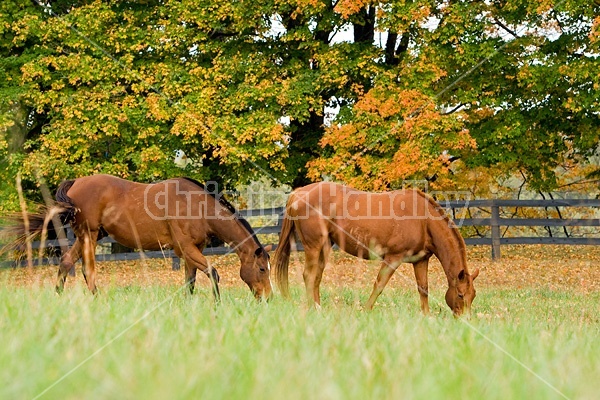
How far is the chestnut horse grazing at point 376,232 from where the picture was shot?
8.43 m

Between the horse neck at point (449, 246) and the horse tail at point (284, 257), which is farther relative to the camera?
the horse tail at point (284, 257)

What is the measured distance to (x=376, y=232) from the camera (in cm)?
916

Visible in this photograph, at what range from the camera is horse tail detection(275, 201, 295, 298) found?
877 cm

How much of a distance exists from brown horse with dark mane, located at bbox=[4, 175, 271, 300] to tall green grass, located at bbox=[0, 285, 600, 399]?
161 inches

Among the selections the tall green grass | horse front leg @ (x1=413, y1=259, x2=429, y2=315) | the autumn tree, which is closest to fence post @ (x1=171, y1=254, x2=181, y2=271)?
the autumn tree

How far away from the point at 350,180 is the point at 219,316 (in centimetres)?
1265

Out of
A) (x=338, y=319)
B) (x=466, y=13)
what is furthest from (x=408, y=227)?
(x=466, y=13)

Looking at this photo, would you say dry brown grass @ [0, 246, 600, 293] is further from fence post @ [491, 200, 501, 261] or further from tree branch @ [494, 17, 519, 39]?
tree branch @ [494, 17, 519, 39]

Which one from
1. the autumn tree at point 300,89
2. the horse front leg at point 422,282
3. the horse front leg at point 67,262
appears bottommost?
the horse front leg at point 422,282

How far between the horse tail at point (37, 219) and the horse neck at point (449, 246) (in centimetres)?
435

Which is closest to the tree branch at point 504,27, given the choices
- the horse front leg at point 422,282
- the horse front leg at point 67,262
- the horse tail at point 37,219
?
the horse front leg at point 422,282

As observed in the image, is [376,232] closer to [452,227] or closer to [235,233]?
[452,227]

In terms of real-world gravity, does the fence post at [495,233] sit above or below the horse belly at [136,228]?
below

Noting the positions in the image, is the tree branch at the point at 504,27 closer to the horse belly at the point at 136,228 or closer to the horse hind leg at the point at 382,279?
the horse hind leg at the point at 382,279
